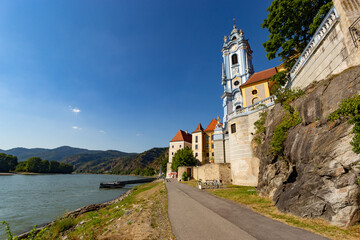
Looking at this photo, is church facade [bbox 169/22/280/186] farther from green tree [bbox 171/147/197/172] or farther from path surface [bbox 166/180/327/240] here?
path surface [bbox 166/180/327/240]

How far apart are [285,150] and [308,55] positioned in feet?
25.7

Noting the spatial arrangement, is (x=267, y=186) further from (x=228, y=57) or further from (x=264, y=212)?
(x=228, y=57)

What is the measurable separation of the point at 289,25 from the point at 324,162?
51.2ft

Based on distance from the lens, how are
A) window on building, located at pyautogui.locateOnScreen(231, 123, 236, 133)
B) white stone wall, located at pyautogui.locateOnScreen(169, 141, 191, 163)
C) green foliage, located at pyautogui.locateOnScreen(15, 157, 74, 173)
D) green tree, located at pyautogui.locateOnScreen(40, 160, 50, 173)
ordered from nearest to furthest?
window on building, located at pyautogui.locateOnScreen(231, 123, 236, 133) → white stone wall, located at pyautogui.locateOnScreen(169, 141, 191, 163) → green foliage, located at pyautogui.locateOnScreen(15, 157, 74, 173) → green tree, located at pyautogui.locateOnScreen(40, 160, 50, 173)

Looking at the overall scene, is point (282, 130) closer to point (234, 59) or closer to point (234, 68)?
point (234, 68)

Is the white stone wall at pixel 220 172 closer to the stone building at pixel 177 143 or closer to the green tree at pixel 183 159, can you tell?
the green tree at pixel 183 159

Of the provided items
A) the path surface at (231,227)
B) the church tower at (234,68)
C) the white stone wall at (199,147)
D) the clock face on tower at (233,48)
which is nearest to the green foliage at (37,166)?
the white stone wall at (199,147)

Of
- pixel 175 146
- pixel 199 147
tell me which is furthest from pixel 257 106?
pixel 175 146

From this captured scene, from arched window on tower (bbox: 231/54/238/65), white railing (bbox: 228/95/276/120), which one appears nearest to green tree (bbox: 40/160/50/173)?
arched window on tower (bbox: 231/54/238/65)

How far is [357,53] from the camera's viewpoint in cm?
839

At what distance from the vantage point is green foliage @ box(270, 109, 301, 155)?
37.3 feet

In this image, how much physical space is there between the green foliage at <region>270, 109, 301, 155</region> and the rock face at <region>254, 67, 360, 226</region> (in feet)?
2.09

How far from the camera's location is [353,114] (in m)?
6.82

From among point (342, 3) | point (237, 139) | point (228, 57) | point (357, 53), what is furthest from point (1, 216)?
point (228, 57)
